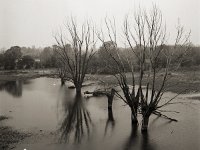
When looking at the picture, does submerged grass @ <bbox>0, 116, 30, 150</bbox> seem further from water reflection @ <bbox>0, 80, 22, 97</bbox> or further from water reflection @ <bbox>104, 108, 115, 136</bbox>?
water reflection @ <bbox>0, 80, 22, 97</bbox>

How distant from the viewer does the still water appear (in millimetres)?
12633

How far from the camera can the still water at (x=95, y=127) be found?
12.6 metres

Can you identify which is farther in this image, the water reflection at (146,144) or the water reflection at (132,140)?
the water reflection at (132,140)

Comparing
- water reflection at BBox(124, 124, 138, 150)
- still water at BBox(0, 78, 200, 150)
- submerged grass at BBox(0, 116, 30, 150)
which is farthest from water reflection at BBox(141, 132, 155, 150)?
submerged grass at BBox(0, 116, 30, 150)

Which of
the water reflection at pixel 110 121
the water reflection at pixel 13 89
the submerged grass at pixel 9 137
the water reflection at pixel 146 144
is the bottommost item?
the submerged grass at pixel 9 137

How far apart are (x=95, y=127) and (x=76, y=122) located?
1.83 m

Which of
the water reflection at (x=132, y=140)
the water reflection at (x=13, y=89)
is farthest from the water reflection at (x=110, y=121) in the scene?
the water reflection at (x=13, y=89)

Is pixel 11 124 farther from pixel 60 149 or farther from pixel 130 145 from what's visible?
pixel 130 145

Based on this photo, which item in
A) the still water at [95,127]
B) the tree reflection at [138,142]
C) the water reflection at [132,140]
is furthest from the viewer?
the still water at [95,127]

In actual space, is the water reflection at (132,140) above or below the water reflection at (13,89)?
below

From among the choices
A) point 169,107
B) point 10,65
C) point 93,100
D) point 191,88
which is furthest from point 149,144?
point 10,65

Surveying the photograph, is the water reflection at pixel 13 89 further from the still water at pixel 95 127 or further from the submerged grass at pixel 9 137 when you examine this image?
the submerged grass at pixel 9 137

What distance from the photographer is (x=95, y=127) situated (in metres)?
15.6

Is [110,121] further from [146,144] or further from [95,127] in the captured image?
[146,144]
